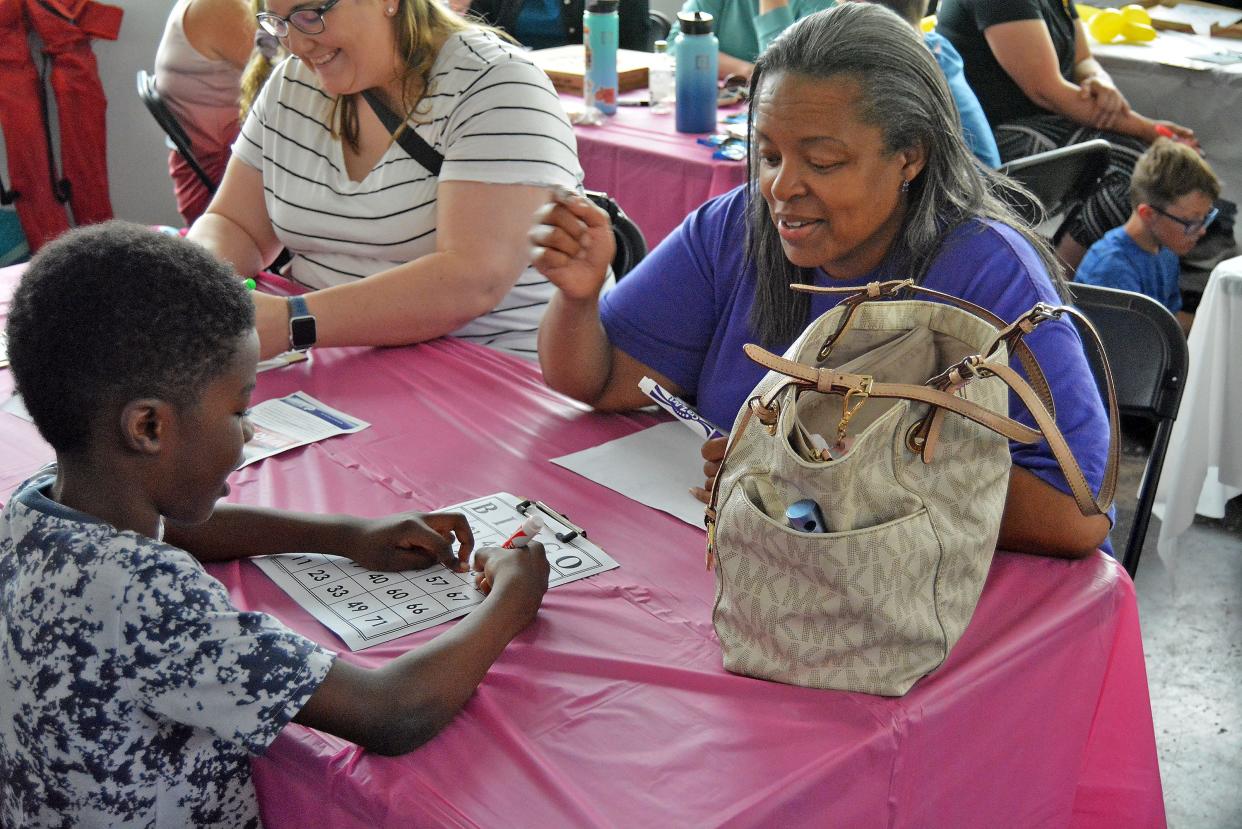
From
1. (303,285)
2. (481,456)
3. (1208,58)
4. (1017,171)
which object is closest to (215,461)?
(481,456)

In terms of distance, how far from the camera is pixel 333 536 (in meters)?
1.22

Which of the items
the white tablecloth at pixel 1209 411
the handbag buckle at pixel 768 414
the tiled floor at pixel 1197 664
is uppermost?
the handbag buckle at pixel 768 414

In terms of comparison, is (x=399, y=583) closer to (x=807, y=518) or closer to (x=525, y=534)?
(x=525, y=534)

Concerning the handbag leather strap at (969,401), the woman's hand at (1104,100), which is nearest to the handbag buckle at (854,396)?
the handbag leather strap at (969,401)

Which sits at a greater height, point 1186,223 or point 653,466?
point 653,466

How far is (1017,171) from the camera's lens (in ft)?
9.36

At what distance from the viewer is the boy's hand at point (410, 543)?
3.92ft

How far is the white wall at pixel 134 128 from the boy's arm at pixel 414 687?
13.2ft

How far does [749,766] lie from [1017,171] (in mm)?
2309

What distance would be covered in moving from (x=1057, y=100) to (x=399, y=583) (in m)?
3.41

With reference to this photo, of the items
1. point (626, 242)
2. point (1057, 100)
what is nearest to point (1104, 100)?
point (1057, 100)

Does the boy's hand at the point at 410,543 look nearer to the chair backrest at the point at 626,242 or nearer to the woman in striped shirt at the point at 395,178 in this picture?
the woman in striped shirt at the point at 395,178

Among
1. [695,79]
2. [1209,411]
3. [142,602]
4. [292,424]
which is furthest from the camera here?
[695,79]

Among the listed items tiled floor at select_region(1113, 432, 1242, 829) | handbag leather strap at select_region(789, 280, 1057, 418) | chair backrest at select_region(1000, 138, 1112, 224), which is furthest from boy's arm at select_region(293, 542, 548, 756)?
chair backrest at select_region(1000, 138, 1112, 224)
